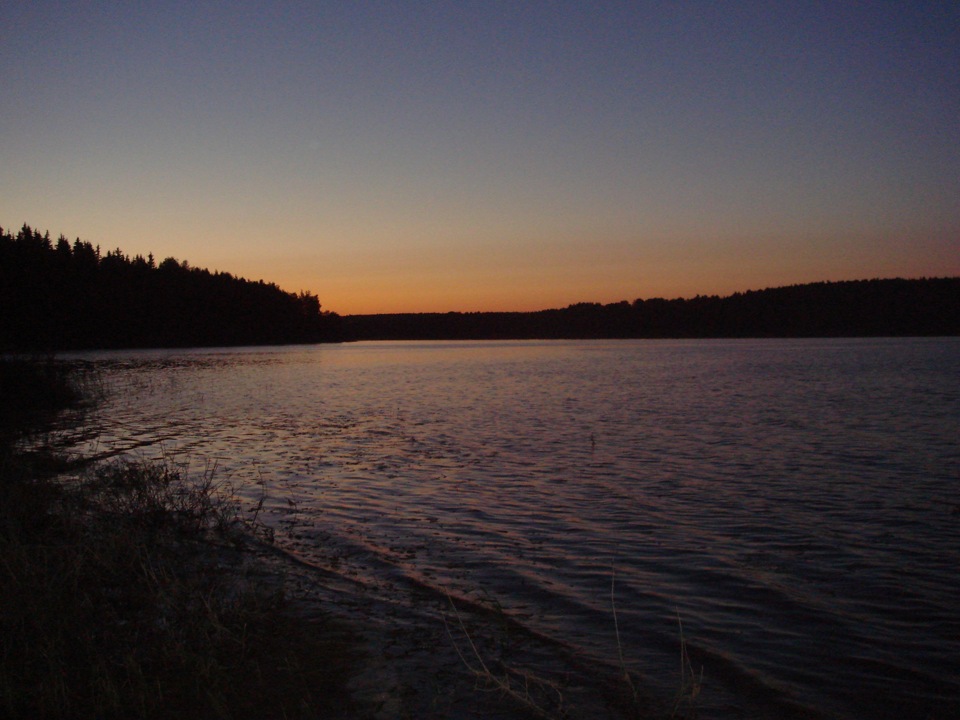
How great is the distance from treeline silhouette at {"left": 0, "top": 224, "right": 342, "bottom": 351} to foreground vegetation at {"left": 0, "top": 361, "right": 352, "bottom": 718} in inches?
2558

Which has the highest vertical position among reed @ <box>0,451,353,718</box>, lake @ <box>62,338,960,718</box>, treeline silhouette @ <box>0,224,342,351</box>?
treeline silhouette @ <box>0,224,342,351</box>

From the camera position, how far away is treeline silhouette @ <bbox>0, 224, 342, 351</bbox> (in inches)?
3819

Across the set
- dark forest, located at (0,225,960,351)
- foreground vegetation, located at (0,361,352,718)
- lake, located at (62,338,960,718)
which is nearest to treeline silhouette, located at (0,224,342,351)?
dark forest, located at (0,225,960,351)

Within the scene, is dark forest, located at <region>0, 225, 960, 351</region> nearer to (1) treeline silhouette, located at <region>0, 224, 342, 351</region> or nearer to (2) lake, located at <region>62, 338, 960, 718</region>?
(1) treeline silhouette, located at <region>0, 224, 342, 351</region>

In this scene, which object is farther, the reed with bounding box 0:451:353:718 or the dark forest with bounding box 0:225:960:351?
the dark forest with bounding box 0:225:960:351

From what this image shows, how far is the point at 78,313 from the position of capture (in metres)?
108

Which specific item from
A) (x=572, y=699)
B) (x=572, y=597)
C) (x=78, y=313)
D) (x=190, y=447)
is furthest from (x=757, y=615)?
(x=78, y=313)

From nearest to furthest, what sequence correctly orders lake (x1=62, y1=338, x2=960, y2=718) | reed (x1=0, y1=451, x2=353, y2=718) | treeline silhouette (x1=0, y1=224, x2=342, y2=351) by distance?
reed (x1=0, y1=451, x2=353, y2=718)
lake (x1=62, y1=338, x2=960, y2=718)
treeline silhouette (x1=0, y1=224, x2=342, y2=351)

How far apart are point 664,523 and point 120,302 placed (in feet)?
415

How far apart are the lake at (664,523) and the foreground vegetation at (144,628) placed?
69.0 inches

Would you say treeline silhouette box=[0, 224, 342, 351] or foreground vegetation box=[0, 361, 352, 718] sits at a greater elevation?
treeline silhouette box=[0, 224, 342, 351]

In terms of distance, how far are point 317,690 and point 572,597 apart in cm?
372

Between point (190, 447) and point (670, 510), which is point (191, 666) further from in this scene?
point (190, 447)

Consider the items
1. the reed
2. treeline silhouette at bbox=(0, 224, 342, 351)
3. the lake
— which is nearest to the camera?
the reed
